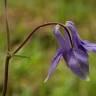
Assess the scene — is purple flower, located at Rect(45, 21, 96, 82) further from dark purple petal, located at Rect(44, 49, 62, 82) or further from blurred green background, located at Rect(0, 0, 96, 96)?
blurred green background, located at Rect(0, 0, 96, 96)

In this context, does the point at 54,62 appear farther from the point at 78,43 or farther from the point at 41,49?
the point at 41,49

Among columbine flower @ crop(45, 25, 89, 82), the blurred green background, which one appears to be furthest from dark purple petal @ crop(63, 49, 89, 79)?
the blurred green background

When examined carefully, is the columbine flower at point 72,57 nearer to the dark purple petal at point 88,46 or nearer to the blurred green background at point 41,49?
the dark purple petal at point 88,46

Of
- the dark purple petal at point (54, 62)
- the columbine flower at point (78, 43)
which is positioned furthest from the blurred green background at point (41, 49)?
the columbine flower at point (78, 43)

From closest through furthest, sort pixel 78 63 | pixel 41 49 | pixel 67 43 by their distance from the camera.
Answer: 1. pixel 78 63
2. pixel 67 43
3. pixel 41 49

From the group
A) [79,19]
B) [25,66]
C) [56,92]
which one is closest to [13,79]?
[25,66]

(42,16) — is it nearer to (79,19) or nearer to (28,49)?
(79,19)

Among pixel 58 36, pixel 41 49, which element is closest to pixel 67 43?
pixel 58 36
